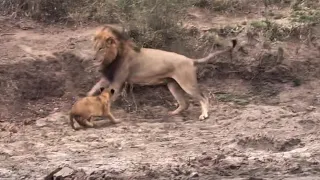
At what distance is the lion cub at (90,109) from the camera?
9555mm

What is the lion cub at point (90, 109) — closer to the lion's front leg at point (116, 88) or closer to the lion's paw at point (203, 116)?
the lion's front leg at point (116, 88)

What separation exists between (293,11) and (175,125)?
11.1 ft

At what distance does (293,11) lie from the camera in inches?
481

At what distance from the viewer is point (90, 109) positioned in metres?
9.63

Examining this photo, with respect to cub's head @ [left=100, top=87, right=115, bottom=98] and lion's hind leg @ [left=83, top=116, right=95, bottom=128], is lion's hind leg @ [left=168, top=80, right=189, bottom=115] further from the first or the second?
lion's hind leg @ [left=83, top=116, right=95, bottom=128]

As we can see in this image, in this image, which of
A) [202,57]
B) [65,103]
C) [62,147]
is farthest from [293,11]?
[62,147]

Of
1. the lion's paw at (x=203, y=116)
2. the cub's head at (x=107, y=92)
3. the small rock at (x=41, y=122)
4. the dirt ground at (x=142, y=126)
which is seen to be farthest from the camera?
the lion's paw at (x=203, y=116)

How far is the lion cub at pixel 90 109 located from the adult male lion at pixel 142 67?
0.39 metres

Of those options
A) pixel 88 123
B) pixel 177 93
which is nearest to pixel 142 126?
pixel 88 123

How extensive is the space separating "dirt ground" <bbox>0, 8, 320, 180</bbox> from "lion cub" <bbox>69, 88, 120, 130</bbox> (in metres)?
0.18

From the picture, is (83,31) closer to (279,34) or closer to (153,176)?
(279,34)

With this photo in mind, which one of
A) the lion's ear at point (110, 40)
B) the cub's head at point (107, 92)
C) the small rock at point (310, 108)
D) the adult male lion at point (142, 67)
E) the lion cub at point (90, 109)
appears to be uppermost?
the lion's ear at point (110, 40)

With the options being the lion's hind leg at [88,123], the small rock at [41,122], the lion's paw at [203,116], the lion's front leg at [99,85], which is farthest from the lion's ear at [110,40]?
the lion's paw at [203,116]

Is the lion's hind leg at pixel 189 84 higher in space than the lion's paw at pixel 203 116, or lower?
higher
